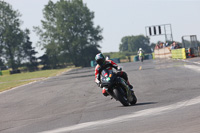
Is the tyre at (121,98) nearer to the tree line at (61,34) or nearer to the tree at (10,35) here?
the tree line at (61,34)

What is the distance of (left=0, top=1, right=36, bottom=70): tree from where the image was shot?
95500 millimetres

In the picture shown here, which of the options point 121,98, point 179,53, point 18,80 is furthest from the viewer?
point 179,53

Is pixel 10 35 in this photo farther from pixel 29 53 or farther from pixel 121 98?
pixel 121 98

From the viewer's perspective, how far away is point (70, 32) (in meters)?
90.2

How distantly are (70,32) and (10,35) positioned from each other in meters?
14.6

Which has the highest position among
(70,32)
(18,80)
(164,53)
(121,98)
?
(70,32)

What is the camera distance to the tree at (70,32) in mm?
89625

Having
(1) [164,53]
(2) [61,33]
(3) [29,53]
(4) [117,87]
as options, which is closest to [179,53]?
(1) [164,53]

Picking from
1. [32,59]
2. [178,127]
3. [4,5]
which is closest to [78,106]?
[178,127]

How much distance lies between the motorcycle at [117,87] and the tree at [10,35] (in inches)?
3398

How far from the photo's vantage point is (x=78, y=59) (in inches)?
3548

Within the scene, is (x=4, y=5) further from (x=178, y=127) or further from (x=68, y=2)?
(x=178, y=127)

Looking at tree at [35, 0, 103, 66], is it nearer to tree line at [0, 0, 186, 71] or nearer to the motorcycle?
tree line at [0, 0, 186, 71]

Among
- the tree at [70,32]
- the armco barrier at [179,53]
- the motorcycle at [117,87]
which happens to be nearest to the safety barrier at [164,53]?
the armco barrier at [179,53]
